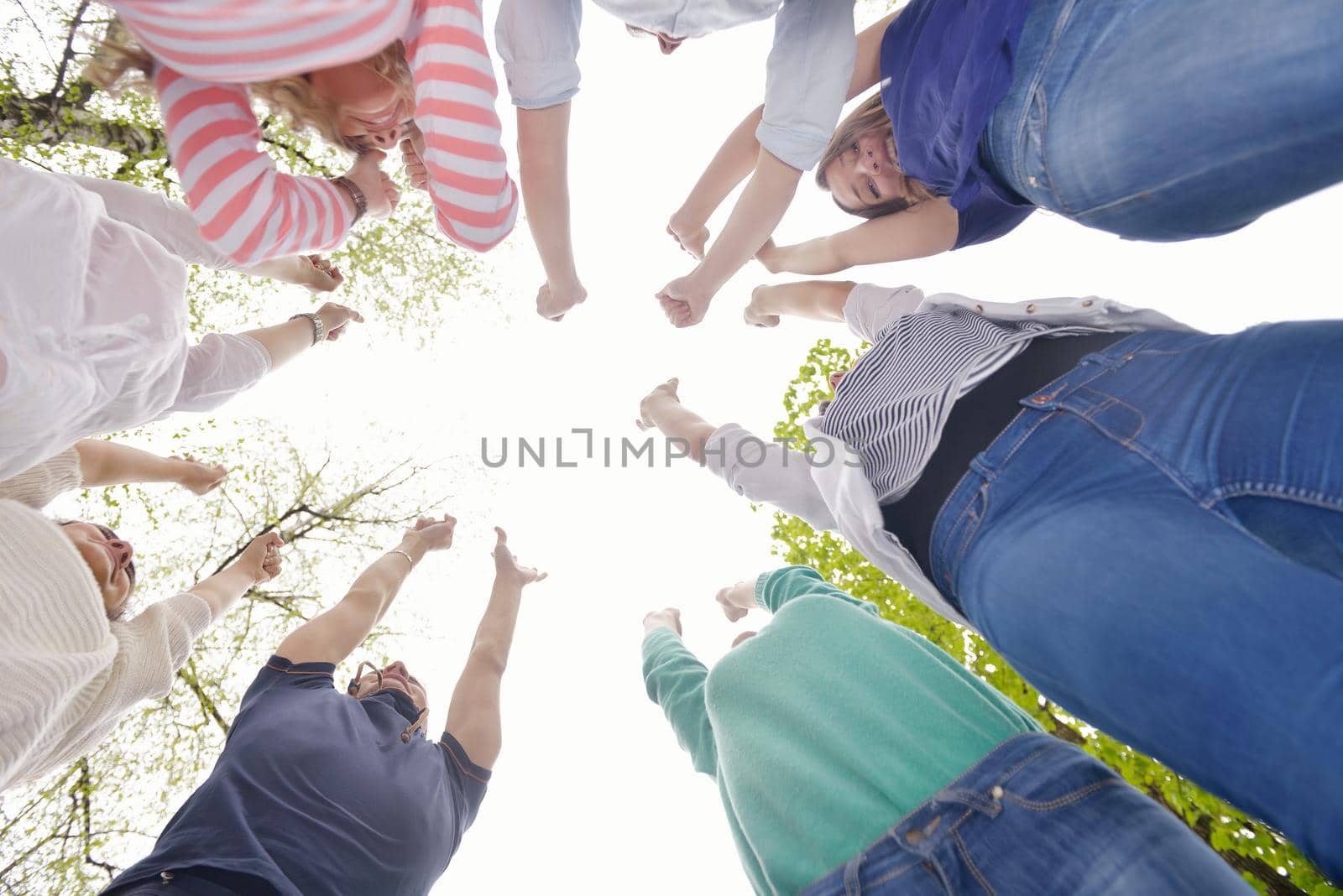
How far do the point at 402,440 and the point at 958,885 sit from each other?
3.98 metres

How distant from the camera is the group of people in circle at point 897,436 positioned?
37.1 inches

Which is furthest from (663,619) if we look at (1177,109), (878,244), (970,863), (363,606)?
(1177,109)

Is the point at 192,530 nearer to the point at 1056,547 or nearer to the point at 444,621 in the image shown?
the point at 444,621

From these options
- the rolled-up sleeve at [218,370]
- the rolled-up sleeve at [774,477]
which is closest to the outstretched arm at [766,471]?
the rolled-up sleeve at [774,477]

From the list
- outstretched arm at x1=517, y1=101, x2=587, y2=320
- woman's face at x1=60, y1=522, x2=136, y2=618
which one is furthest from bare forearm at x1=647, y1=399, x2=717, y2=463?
woman's face at x1=60, y1=522, x2=136, y2=618

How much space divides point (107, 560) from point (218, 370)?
0.83m

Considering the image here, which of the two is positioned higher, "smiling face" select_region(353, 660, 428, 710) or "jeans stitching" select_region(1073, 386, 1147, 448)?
"jeans stitching" select_region(1073, 386, 1147, 448)

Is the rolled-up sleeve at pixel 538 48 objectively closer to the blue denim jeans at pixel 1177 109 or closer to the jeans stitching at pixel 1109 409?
the blue denim jeans at pixel 1177 109

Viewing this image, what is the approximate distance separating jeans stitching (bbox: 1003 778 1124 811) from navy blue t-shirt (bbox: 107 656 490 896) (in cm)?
185

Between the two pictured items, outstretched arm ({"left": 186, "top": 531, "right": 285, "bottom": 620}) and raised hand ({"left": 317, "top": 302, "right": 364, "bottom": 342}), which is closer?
outstretched arm ({"left": 186, "top": 531, "right": 285, "bottom": 620})

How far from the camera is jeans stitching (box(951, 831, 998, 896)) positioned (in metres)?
1.09

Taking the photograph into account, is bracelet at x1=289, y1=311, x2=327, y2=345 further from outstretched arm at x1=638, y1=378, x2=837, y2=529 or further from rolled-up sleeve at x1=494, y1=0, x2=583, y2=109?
outstretched arm at x1=638, y1=378, x2=837, y2=529

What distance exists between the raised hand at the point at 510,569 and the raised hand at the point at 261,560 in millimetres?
1241

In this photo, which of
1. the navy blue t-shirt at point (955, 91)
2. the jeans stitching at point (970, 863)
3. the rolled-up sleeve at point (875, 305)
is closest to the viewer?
the jeans stitching at point (970, 863)
